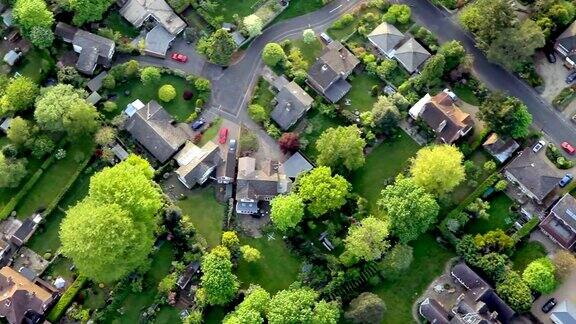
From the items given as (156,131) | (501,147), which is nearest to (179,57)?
(156,131)

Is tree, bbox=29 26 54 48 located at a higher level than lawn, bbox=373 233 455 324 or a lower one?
lower

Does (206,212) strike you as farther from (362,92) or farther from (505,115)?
(505,115)

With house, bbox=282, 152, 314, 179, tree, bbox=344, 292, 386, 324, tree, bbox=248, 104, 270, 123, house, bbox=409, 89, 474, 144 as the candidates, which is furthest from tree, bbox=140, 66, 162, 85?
tree, bbox=344, 292, 386, 324

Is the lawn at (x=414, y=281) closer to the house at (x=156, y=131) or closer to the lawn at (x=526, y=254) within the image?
the lawn at (x=526, y=254)

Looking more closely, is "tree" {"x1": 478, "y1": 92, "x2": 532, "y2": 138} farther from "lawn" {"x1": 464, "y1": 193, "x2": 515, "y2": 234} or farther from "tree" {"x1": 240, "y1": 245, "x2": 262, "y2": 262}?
"tree" {"x1": 240, "y1": 245, "x2": 262, "y2": 262}

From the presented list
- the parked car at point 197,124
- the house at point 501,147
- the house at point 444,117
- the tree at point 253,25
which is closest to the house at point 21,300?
the parked car at point 197,124

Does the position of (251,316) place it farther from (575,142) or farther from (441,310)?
(575,142)

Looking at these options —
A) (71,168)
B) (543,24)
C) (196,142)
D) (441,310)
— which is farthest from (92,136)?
(543,24)
